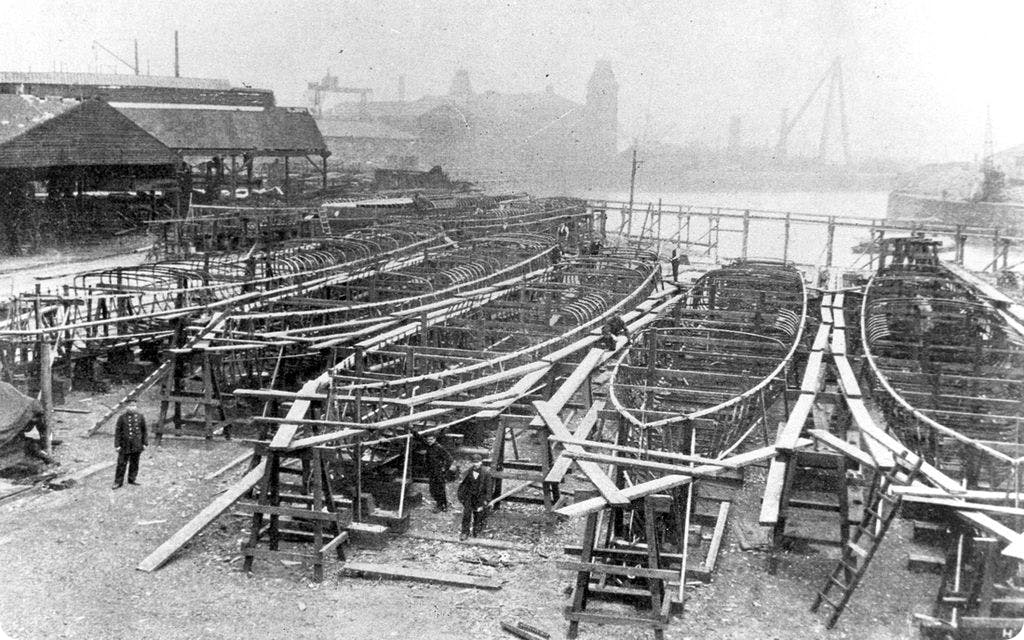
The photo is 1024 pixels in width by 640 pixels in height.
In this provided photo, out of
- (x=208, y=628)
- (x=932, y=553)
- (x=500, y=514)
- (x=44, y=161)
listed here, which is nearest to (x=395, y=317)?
(x=500, y=514)

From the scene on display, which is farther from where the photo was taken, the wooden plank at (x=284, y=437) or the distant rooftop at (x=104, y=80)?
the distant rooftop at (x=104, y=80)

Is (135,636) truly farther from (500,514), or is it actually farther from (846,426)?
(846,426)

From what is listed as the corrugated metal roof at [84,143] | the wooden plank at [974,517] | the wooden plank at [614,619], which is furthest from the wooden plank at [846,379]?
the corrugated metal roof at [84,143]

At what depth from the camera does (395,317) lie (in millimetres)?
17344

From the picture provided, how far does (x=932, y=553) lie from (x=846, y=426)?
3116 mm

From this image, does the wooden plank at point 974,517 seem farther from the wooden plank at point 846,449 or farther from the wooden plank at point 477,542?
the wooden plank at point 477,542

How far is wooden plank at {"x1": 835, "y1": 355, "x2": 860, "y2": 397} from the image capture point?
13289 mm

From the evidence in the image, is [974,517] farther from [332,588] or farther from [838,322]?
[838,322]

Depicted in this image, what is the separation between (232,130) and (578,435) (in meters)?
36.5

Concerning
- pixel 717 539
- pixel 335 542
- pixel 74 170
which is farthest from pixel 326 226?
pixel 717 539

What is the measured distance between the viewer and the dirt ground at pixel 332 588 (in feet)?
31.4

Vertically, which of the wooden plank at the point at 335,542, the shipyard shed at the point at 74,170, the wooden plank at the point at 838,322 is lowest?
the wooden plank at the point at 335,542

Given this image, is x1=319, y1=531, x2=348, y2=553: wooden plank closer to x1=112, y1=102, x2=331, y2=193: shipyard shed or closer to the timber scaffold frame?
the timber scaffold frame

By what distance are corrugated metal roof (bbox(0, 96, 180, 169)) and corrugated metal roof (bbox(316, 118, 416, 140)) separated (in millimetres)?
32213
